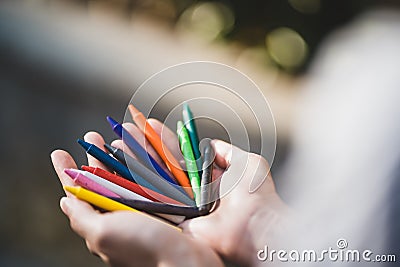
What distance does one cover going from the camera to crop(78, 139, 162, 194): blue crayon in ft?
1.48

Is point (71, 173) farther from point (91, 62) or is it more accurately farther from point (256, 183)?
point (91, 62)

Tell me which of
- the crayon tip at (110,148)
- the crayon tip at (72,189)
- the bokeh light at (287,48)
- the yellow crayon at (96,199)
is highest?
the bokeh light at (287,48)

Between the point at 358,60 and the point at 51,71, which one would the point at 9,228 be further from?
the point at 358,60

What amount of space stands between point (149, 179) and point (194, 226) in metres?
0.05

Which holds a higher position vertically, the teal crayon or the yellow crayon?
the teal crayon

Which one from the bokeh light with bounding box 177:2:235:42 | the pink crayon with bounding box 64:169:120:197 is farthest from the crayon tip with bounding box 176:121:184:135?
the bokeh light with bounding box 177:2:235:42

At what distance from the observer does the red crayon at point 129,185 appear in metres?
0.44

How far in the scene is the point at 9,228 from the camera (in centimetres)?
78

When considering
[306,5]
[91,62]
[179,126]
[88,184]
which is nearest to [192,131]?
A: [179,126]

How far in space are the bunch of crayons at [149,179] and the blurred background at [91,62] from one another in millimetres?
207

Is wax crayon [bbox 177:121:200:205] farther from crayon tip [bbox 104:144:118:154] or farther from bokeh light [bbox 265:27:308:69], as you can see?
bokeh light [bbox 265:27:308:69]

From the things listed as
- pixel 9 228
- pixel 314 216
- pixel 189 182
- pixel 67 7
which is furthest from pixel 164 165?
pixel 67 7

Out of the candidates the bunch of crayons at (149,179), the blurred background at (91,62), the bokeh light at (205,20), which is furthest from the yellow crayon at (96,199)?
the bokeh light at (205,20)

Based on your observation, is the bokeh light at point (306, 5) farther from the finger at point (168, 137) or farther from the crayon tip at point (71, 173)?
the crayon tip at point (71, 173)
